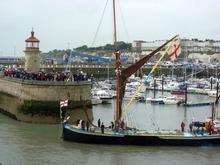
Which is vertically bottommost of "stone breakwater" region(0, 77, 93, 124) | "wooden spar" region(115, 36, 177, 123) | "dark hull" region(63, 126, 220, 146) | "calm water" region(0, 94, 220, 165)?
"calm water" region(0, 94, 220, 165)

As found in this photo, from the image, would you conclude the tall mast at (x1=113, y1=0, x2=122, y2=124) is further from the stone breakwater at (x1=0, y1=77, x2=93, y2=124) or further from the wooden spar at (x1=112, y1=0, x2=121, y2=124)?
the stone breakwater at (x1=0, y1=77, x2=93, y2=124)

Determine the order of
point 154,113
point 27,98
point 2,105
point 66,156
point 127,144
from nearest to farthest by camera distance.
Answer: point 66,156 → point 127,144 → point 27,98 → point 2,105 → point 154,113

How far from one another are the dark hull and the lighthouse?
773 inches

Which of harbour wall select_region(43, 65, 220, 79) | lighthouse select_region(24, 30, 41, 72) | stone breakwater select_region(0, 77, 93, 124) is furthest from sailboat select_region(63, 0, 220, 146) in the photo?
harbour wall select_region(43, 65, 220, 79)

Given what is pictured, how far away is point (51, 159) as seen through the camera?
37469 mm

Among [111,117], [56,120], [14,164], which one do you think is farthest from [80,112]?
[14,164]

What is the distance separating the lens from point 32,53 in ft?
200

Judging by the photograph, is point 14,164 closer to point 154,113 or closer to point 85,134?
point 85,134

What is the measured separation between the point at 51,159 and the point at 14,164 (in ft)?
8.33

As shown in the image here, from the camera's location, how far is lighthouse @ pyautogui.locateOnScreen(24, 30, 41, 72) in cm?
6047

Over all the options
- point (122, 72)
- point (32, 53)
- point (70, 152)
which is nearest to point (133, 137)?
point (70, 152)

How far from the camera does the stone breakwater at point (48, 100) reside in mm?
50688

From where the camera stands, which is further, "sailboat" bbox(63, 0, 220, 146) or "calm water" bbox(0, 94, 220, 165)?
"sailboat" bbox(63, 0, 220, 146)

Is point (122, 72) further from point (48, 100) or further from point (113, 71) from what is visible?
point (113, 71)
